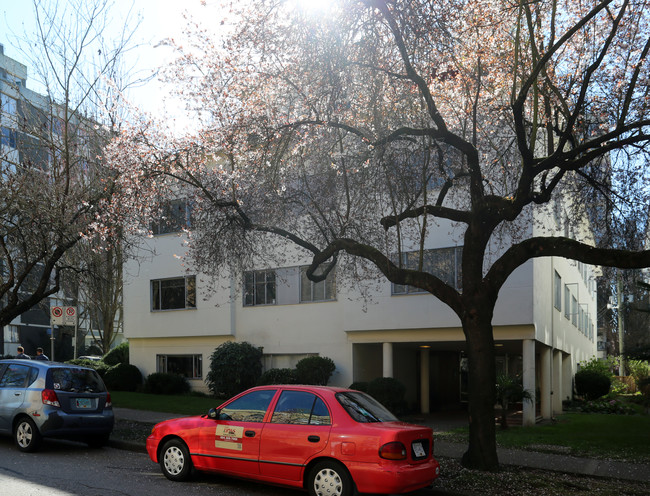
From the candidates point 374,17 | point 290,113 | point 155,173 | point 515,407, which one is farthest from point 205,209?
point 515,407

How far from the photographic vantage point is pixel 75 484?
8953 mm

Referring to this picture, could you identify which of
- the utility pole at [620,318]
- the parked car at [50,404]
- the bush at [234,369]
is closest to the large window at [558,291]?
the utility pole at [620,318]

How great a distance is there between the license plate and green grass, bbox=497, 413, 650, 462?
233 inches

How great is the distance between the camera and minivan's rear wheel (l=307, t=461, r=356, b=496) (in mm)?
7824

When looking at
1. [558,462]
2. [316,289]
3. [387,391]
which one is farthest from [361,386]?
[558,462]

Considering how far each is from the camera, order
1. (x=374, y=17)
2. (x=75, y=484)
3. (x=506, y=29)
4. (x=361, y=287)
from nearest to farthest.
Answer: (x=75, y=484), (x=374, y=17), (x=506, y=29), (x=361, y=287)

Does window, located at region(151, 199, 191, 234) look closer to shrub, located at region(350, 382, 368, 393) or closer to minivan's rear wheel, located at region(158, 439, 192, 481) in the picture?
minivan's rear wheel, located at region(158, 439, 192, 481)

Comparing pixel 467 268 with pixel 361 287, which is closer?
pixel 467 268

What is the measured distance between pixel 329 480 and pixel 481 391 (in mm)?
3219

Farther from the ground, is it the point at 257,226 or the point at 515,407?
the point at 257,226

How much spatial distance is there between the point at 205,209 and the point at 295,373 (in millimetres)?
8536

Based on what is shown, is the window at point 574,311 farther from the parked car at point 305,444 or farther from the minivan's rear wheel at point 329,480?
the minivan's rear wheel at point 329,480

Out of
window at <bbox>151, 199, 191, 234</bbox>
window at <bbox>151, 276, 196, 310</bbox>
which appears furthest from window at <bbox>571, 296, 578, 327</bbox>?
window at <bbox>151, 199, 191, 234</bbox>

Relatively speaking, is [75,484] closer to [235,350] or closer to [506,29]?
[506,29]
